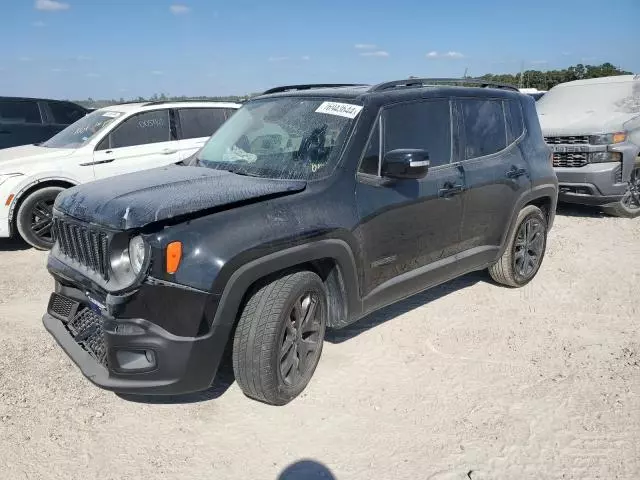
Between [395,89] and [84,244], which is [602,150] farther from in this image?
[84,244]

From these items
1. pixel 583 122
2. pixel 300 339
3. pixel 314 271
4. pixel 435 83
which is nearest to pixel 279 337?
pixel 300 339

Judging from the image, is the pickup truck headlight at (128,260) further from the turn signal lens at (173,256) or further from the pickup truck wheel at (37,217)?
the pickup truck wheel at (37,217)

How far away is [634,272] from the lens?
226 inches

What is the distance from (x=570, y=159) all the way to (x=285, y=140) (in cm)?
573

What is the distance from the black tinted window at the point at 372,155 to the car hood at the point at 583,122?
5474 millimetres

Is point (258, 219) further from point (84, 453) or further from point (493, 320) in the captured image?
point (493, 320)

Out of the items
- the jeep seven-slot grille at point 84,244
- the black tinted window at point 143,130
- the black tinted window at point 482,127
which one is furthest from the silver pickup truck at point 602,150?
the jeep seven-slot grille at point 84,244

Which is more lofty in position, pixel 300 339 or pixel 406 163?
pixel 406 163

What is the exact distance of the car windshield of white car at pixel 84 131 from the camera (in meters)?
7.15

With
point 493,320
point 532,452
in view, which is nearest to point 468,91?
point 493,320

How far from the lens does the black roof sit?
381 cm

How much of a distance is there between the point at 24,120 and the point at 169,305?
9.78 metres

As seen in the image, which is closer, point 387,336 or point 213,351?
point 213,351

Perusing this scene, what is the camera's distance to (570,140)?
317 inches
